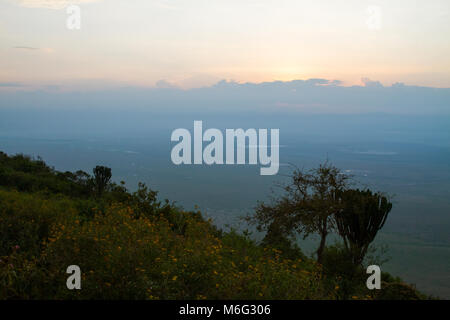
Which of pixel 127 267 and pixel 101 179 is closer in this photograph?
pixel 127 267

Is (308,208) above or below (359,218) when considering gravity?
above

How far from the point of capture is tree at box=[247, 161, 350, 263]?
Result: 35.2 feet

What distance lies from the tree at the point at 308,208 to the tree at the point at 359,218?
0.29 m

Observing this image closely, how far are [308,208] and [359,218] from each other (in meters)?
1.64

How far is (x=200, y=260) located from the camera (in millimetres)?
4816

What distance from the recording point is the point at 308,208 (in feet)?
35.6

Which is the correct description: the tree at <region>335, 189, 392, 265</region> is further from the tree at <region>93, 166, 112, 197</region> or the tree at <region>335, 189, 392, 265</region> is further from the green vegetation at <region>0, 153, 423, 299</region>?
the tree at <region>93, 166, 112, 197</region>

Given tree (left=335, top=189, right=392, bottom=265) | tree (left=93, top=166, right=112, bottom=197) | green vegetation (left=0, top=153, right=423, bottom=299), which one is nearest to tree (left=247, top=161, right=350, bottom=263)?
tree (left=335, top=189, right=392, bottom=265)

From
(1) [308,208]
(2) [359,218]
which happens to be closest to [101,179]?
(1) [308,208]

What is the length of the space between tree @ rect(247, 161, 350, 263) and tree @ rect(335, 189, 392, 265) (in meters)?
0.29

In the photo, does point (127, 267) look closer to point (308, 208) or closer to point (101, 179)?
point (308, 208)
